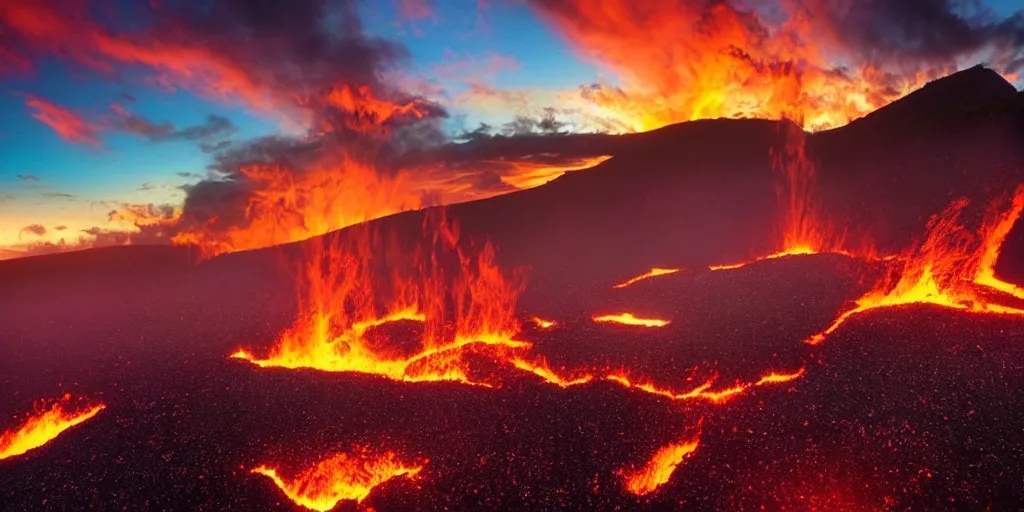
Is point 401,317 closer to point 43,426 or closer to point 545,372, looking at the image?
point 545,372

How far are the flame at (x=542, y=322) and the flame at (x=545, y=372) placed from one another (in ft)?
9.38

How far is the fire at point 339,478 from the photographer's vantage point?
912cm

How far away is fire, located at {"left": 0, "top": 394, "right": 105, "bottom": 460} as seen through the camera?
1188 cm

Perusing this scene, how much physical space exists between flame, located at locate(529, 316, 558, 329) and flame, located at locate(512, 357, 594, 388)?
2.86 meters

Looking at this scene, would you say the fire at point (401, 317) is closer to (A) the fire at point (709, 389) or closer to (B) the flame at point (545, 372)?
(B) the flame at point (545, 372)

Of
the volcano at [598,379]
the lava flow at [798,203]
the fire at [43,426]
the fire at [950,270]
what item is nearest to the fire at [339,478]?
the volcano at [598,379]

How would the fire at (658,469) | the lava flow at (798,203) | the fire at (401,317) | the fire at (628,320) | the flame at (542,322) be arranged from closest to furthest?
the fire at (658,469) < the fire at (401,317) < the fire at (628,320) < the flame at (542,322) < the lava flow at (798,203)

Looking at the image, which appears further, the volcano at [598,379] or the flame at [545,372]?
the flame at [545,372]

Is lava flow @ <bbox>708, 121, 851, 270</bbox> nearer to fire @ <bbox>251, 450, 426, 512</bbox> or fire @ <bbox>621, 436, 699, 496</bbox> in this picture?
fire @ <bbox>621, 436, 699, 496</bbox>

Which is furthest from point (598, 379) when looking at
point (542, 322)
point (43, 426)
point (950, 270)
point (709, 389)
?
point (43, 426)

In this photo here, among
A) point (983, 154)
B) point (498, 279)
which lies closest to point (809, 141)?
point (983, 154)

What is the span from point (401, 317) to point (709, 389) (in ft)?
34.4

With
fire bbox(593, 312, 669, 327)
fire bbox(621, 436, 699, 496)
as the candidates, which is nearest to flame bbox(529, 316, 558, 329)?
fire bbox(593, 312, 669, 327)

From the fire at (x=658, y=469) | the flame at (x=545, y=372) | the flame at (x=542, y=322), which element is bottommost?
the fire at (x=658, y=469)
